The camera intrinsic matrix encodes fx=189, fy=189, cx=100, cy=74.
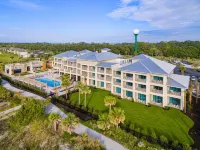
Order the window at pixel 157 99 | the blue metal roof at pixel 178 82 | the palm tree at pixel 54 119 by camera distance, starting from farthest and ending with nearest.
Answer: the window at pixel 157 99, the blue metal roof at pixel 178 82, the palm tree at pixel 54 119

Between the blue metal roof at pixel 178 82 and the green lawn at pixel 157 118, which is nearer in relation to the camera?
the green lawn at pixel 157 118

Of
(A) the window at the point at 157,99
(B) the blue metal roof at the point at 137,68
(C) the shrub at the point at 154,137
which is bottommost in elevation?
(C) the shrub at the point at 154,137

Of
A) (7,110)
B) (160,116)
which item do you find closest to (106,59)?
(160,116)

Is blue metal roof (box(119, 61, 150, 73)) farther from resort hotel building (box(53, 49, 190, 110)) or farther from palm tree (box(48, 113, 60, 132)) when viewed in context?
palm tree (box(48, 113, 60, 132))

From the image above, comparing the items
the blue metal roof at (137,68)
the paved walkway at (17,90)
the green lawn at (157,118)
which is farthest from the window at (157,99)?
the paved walkway at (17,90)

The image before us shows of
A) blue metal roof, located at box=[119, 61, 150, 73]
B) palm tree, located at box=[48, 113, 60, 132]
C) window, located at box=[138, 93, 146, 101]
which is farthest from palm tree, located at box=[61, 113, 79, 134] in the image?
blue metal roof, located at box=[119, 61, 150, 73]

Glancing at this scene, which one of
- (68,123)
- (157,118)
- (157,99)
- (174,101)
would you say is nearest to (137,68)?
(157,99)

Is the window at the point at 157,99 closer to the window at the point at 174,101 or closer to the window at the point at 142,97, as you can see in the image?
the window at the point at 174,101

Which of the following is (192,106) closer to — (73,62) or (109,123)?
(109,123)

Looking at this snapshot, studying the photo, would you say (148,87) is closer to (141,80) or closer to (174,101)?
(141,80)
